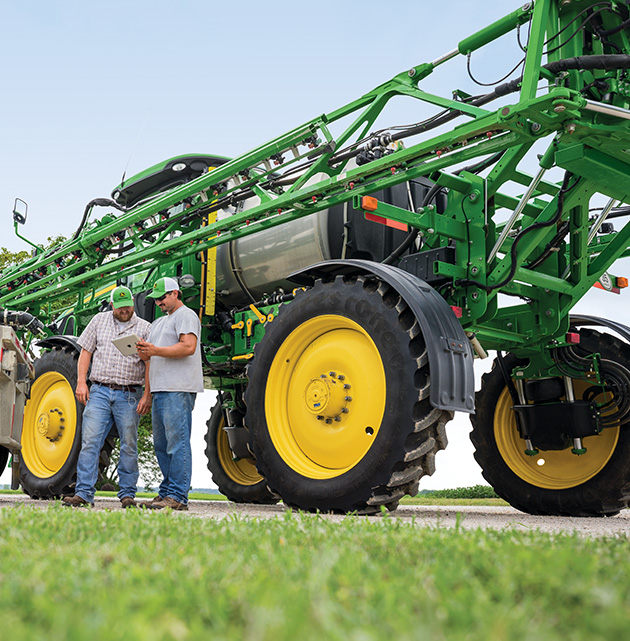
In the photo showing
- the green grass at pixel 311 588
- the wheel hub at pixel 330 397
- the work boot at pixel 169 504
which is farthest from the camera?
the work boot at pixel 169 504

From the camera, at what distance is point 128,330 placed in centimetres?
648

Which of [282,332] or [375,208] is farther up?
[375,208]

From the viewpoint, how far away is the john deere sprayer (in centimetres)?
476

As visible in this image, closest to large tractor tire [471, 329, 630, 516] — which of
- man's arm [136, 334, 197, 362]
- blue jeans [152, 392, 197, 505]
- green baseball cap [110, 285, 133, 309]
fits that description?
blue jeans [152, 392, 197, 505]

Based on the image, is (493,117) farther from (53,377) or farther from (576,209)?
(53,377)

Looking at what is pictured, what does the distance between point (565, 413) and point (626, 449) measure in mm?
635

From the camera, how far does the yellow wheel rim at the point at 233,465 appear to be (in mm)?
9148

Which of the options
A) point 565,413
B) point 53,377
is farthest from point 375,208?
point 53,377

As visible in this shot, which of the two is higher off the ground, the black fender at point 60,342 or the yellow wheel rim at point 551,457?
the black fender at point 60,342

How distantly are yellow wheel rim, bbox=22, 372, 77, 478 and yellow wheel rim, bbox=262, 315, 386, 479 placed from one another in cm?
340

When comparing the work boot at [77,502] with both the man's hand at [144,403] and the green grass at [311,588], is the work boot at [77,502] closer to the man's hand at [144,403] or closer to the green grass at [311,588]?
the man's hand at [144,403]

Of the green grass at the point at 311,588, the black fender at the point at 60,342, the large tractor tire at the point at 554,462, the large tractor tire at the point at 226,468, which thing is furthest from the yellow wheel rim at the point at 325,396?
the large tractor tire at the point at 226,468

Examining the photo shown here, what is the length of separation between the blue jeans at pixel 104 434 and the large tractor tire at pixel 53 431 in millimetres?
1477

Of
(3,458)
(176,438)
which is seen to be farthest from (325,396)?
(3,458)
